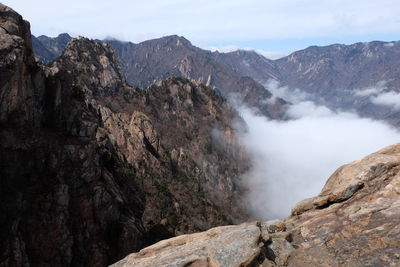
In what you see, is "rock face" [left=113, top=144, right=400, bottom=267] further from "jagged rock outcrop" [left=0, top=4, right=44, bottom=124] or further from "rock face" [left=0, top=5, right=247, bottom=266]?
"jagged rock outcrop" [left=0, top=4, right=44, bottom=124]

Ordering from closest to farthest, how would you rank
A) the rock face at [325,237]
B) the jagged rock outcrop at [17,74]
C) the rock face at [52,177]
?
the rock face at [325,237]
the jagged rock outcrop at [17,74]
the rock face at [52,177]

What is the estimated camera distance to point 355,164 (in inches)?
1047

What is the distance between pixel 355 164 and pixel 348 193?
131 inches

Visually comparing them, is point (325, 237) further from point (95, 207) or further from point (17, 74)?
point (17, 74)

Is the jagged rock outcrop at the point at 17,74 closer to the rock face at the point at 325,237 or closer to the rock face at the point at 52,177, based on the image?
the rock face at the point at 52,177

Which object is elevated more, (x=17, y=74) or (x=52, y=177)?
(x=17, y=74)

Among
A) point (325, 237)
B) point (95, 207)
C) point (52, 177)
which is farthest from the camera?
point (95, 207)

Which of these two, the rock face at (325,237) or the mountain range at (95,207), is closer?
the rock face at (325,237)

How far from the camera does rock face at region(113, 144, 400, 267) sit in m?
A: 18.7

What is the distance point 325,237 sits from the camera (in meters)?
20.8

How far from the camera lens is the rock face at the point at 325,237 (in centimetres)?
1872

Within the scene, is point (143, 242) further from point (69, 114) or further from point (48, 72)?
point (48, 72)

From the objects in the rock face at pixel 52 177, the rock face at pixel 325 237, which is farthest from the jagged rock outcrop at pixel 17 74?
the rock face at pixel 325 237

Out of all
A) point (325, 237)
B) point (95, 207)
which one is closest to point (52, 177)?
point (95, 207)
